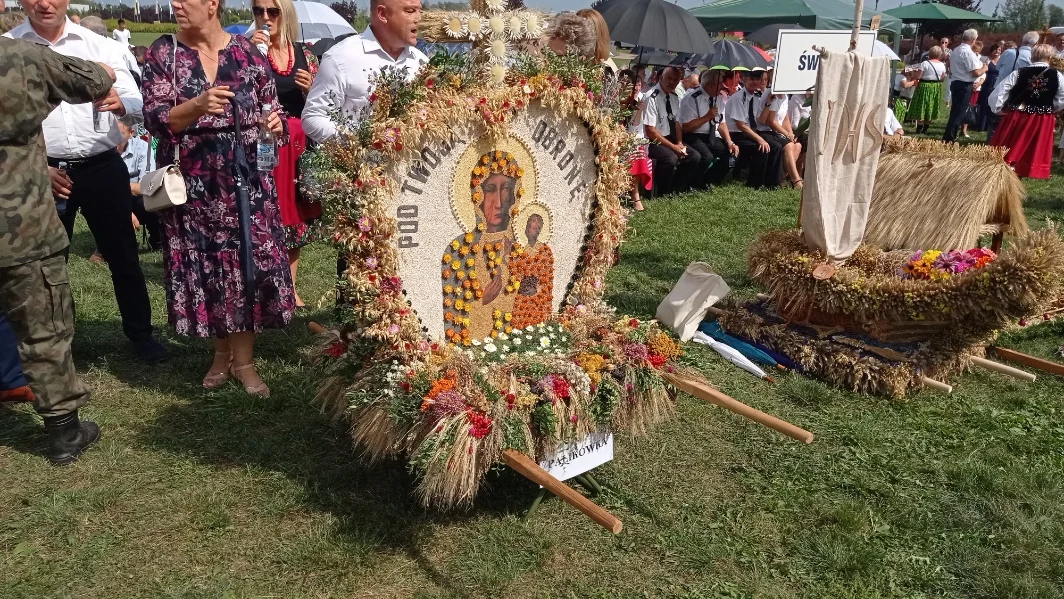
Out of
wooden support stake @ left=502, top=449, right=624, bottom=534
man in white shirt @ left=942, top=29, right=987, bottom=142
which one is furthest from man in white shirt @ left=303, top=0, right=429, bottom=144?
man in white shirt @ left=942, top=29, right=987, bottom=142

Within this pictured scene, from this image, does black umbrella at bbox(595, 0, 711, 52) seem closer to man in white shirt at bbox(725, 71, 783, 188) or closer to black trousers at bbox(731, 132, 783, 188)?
man in white shirt at bbox(725, 71, 783, 188)

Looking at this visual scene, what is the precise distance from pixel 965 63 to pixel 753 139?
6.79m

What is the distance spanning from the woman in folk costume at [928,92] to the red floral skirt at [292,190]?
14331mm

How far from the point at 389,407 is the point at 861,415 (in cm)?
276

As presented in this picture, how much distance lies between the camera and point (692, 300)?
17.4 feet

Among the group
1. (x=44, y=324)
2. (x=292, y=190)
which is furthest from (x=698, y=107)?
(x=44, y=324)

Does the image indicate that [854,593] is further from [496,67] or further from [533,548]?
[496,67]

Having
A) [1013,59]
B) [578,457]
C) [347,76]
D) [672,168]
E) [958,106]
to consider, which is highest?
[1013,59]

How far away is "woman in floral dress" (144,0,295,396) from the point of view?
11.7 ft

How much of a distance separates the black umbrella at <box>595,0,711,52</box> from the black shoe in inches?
262

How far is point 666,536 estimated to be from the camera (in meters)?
3.21

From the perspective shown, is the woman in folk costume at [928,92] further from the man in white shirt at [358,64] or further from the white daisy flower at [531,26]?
the white daisy flower at [531,26]

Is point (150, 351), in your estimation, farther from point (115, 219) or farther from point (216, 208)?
point (216, 208)

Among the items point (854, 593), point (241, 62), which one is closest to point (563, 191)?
point (241, 62)
